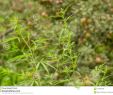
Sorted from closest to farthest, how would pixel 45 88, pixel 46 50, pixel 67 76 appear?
pixel 45 88 < pixel 67 76 < pixel 46 50

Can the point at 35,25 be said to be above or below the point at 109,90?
above

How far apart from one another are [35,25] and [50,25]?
15cm

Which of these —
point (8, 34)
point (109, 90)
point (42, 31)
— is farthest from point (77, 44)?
point (109, 90)

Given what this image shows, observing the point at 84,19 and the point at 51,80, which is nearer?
the point at 51,80

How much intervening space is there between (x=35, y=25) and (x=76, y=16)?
1.36 feet

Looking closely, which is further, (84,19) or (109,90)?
(84,19)

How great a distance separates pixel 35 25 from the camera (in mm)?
4523

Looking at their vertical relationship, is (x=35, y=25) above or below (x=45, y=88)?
above

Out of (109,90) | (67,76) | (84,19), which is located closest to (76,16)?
(84,19)

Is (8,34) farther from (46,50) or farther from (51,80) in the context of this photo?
(51,80)

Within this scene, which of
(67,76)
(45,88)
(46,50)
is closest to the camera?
(45,88)

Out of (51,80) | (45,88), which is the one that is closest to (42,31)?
(51,80)

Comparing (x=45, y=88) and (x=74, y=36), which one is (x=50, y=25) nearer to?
(x=74, y=36)

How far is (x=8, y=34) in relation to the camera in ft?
14.7
